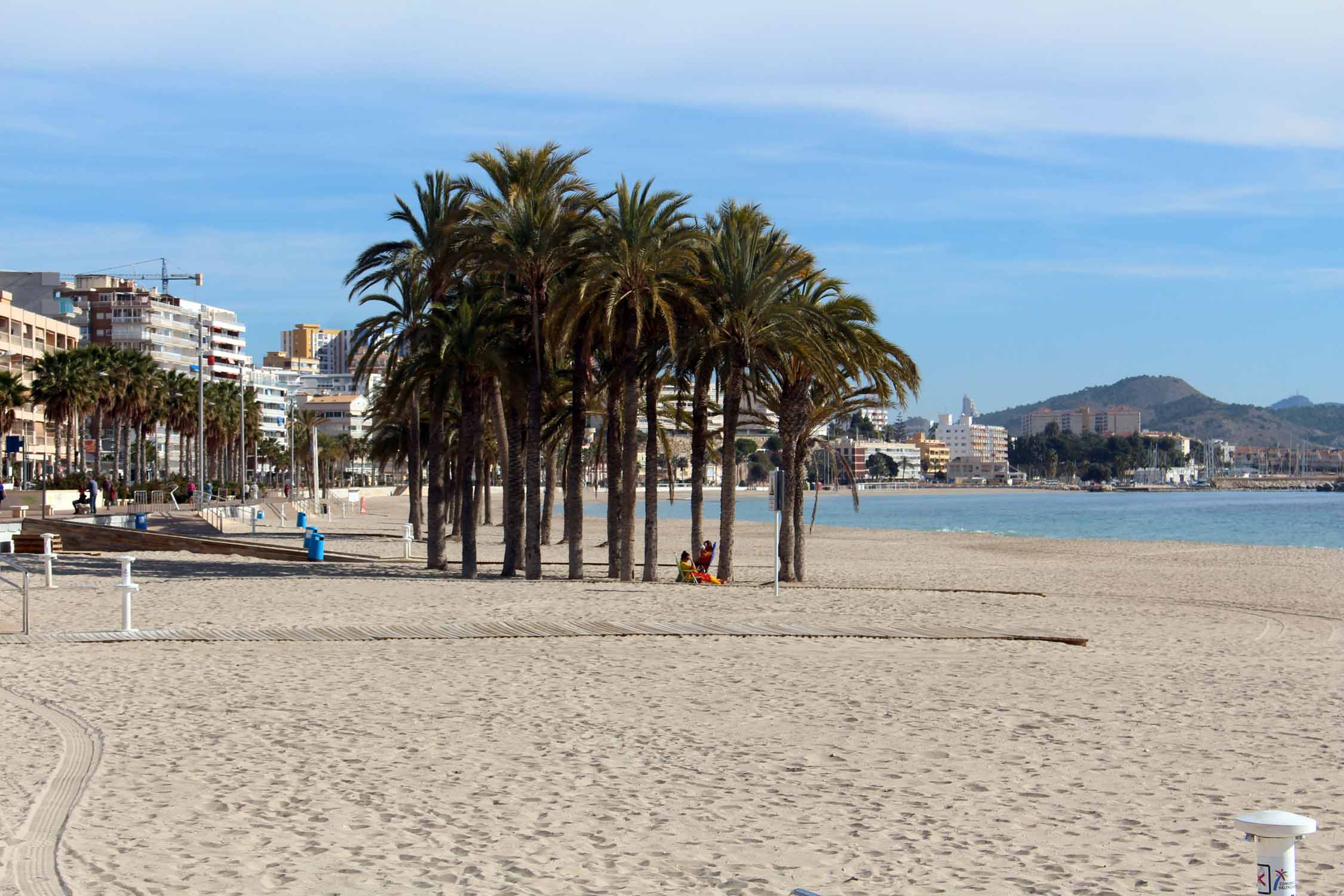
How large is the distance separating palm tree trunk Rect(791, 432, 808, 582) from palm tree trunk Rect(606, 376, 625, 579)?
363 cm

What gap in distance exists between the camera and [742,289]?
2478 cm

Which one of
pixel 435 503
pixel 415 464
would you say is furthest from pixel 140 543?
pixel 435 503

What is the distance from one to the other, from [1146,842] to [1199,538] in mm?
67441

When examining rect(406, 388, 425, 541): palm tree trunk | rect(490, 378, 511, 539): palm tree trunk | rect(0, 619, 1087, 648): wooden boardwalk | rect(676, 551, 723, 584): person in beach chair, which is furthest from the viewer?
rect(406, 388, 425, 541): palm tree trunk

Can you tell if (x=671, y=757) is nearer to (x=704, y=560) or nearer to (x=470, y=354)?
(x=704, y=560)

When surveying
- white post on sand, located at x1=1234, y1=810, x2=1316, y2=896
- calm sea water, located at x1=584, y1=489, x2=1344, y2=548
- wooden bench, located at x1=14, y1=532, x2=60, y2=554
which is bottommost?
calm sea water, located at x1=584, y1=489, x2=1344, y2=548

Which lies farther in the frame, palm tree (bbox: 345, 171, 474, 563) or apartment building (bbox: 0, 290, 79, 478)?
apartment building (bbox: 0, 290, 79, 478)

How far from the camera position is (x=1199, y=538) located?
69.8 metres

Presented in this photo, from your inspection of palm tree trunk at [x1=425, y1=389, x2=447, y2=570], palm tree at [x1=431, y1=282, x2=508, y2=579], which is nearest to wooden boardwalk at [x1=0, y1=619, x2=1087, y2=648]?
palm tree at [x1=431, y1=282, x2=508, y2=579]

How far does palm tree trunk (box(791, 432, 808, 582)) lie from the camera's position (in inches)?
1088

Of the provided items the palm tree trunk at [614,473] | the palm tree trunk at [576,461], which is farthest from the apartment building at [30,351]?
the palm tree trunk at [576,461]

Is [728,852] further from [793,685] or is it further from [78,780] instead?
[793,685]

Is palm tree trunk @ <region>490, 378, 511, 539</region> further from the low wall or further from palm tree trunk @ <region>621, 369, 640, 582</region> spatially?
the low wall

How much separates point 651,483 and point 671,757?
58.3ft
